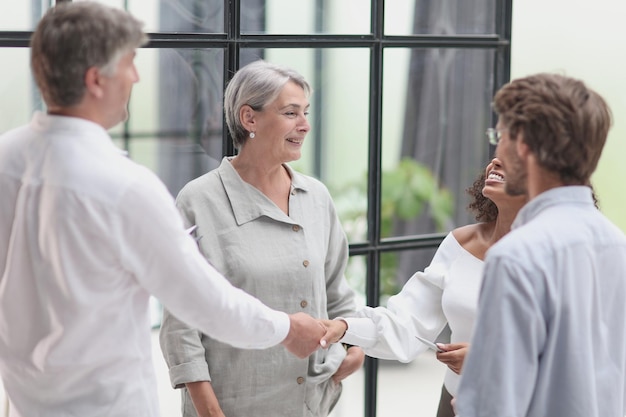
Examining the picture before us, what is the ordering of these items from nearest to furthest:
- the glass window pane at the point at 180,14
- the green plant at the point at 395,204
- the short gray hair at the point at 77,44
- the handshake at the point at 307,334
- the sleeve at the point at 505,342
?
the sleeve at the point at 505,342, the short gray hair at the point at 77,44, the handshake at the point at 307,334, the glass window pane at the point at 180,14, the green plant at the point at 395,204

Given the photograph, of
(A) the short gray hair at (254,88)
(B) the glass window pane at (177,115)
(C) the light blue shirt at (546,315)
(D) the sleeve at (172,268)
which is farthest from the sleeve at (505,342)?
(B) the glass window pane at (177,115)

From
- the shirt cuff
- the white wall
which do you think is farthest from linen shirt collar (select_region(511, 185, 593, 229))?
the white wall

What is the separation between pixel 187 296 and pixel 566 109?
828 mm

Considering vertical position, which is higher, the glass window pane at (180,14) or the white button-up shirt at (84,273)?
the glass window pane at (180,14)

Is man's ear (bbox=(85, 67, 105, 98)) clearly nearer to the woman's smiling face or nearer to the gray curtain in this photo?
the woman's smiling face

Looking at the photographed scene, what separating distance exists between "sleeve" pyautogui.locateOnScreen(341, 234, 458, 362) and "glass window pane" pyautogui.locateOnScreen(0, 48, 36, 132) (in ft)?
3.55

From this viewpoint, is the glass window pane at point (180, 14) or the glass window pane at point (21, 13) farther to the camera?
the glass window pane at point (180, 14)

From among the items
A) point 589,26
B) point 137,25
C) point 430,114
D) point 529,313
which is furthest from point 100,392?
point 589,26

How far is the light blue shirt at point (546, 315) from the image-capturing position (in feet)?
6.05

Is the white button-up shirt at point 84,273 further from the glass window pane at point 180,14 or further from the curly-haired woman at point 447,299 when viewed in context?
the glass window pane at point 180,14

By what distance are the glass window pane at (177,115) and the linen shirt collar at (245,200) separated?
1.42 feet

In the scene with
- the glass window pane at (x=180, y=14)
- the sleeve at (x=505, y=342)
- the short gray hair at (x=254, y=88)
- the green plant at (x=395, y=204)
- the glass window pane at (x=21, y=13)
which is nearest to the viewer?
the sleeve at (x=505, y=342)

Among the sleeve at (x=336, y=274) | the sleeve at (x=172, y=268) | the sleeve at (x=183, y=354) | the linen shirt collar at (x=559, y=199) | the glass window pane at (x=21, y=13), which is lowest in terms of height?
the sleeve at (x=183, y=354)

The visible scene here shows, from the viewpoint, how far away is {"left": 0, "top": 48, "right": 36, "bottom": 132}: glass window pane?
2855 mm
